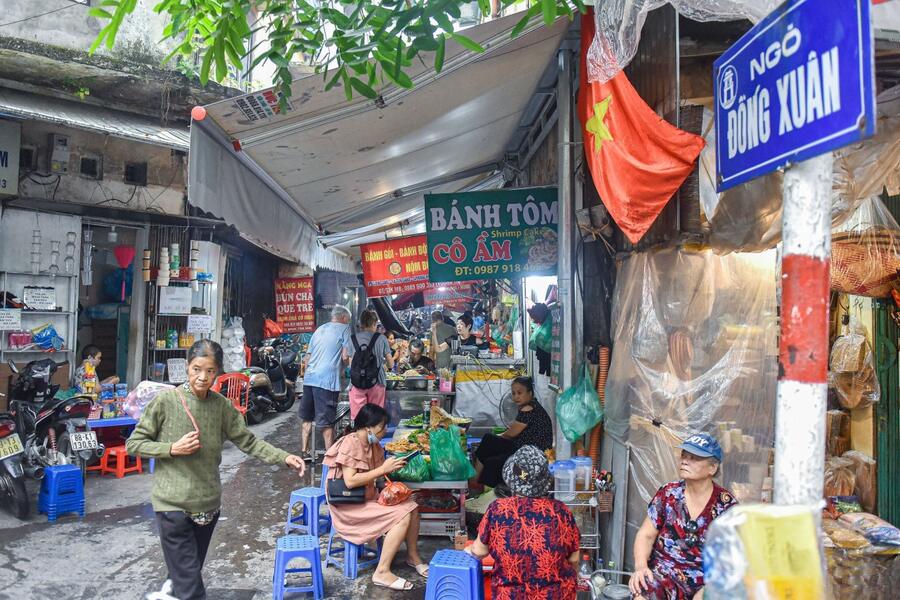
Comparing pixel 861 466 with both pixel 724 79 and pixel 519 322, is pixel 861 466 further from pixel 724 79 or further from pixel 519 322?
pixel 519 322

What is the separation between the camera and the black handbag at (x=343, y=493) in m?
5.28

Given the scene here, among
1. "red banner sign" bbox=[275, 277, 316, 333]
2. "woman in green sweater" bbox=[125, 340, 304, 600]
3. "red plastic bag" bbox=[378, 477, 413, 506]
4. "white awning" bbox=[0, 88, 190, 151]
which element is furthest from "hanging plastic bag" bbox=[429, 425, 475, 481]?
"red banner sign" bbox=[275, 277, 316, 333]

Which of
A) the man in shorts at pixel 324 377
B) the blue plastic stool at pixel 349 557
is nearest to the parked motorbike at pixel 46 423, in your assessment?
the man in shorts at pixel 324 377

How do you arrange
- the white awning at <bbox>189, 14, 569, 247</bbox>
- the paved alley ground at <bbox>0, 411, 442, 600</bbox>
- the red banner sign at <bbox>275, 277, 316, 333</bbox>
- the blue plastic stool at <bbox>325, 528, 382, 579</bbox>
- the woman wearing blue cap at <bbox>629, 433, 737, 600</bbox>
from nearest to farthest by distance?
the woman wearing blue cap at <bbox>629, 433, 737, 600</bbox> < the white awning at <bbox>189, 14, 569, 247</bbox> < the paved alley ground at <bbox>0, 411, 442, 600</bbox> < the blue plastic stool at <bbox>325, 528, 382, 579</bbox> < the red banner sign at <bbox>275, 277, 316, 333</bbox>

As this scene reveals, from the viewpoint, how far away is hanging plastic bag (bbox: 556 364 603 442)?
5.20 m

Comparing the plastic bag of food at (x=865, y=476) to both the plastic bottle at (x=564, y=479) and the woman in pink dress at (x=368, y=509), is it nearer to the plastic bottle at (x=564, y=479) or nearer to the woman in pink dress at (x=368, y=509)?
the plastic bottle at (x=564, y=479)

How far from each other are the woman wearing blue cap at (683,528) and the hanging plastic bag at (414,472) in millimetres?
2825

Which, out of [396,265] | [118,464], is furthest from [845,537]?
[118,464]

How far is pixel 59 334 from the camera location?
969cm

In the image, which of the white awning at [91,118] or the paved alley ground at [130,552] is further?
the white awning at [91,118]

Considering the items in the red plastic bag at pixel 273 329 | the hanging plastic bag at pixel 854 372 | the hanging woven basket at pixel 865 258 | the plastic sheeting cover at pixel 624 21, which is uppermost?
the plastic sheeting cover at pixel 624 21

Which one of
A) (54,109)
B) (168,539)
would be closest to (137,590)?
(168,539)

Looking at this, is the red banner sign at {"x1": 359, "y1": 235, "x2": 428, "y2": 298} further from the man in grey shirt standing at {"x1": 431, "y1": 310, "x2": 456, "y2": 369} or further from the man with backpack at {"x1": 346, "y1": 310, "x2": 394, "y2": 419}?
the man in grey shirt standing at {"x1": 431, "y1": 310, "x2": 456, "y2": 369}

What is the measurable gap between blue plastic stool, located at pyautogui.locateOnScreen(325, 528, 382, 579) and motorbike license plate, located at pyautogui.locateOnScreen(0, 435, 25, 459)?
3.53m
